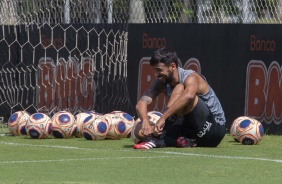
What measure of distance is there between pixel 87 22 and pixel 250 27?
365 centimetres

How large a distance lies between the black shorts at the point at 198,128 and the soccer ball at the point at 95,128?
1.63m

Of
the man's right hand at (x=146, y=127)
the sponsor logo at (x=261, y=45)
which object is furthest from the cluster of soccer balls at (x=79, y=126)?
the sponsor logo at (x=261, y=45)

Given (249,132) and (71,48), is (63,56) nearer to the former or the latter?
(71,48)

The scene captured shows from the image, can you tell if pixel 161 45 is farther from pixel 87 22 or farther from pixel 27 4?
pixel 27 4

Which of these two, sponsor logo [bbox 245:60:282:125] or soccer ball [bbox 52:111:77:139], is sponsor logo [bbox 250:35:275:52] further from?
soccer ball [bbox 52:111:77:139]

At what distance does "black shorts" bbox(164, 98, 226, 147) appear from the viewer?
38.6 ft

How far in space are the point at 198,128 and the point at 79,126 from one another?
2.65 meters

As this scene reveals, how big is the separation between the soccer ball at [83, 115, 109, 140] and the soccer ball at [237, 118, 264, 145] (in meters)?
1.95

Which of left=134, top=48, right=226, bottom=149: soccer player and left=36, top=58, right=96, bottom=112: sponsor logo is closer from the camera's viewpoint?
left=134, top=48, right=226, bottom=149: soccer player

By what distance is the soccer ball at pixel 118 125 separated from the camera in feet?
44.4

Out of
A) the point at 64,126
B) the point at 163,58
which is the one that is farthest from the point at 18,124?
the point at 163,58

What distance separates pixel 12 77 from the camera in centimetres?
1814

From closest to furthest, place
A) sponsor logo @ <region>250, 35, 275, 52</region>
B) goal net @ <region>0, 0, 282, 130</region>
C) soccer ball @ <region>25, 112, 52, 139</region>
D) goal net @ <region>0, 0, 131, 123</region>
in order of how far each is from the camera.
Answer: soccer ball @ <region>25, 112, 52, 139</region>
sponsor logo @ <region>250, 35, 275, 52</region>
goal net @ <region>0, 0, 282, 130</region>
goal net @ <region>0, 0, 131, 123</region>

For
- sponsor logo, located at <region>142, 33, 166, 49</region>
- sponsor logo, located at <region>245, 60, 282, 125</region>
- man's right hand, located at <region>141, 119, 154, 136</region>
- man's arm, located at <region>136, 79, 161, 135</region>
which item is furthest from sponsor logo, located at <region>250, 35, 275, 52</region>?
man's right hand, located at <region>141, 119, 154, 136</region>
